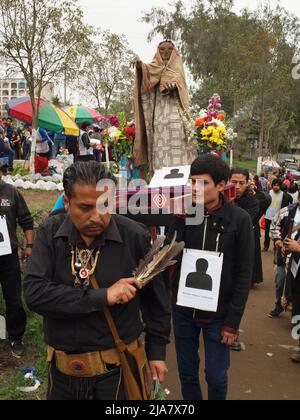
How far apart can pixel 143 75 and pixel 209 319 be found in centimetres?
397

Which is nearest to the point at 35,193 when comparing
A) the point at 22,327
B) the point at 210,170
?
the point at 22,327

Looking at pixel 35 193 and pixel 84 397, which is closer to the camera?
pixel 84 397

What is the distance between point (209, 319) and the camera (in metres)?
2.84

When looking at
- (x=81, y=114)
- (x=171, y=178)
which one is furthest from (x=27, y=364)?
(x=81, y=114)

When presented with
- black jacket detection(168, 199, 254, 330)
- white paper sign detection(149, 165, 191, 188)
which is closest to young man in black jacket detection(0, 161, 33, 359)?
white paper sign detection(149, 165, 191, 188)

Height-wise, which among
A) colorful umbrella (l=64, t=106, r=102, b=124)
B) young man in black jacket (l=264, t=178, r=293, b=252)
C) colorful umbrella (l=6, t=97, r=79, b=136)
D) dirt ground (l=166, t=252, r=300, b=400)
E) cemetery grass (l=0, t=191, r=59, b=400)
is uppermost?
colorful umbrella (l=64, t=106, r=102, b=124)

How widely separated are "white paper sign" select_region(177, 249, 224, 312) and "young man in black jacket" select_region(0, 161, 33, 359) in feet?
5.84

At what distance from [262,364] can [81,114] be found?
15153 mm

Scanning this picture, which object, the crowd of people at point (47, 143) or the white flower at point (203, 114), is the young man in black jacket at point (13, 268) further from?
the crowd of people at point (47, 143)

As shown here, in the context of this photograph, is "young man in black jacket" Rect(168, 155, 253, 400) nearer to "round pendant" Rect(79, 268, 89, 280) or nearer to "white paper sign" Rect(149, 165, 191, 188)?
"round pendant" Rect(79, 268, 89, 280)

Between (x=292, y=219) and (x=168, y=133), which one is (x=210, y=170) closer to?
(x=292, y=219)

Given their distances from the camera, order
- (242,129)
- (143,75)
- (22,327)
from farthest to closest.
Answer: (242,129)
(143,75)
(22,327)

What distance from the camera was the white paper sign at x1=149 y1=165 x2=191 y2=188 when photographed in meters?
4.29

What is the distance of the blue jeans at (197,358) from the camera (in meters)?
2.82
